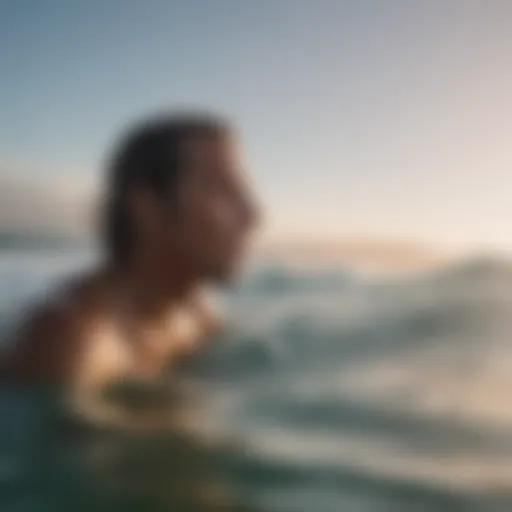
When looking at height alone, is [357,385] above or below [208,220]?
below

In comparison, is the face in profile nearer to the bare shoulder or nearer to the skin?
the skin

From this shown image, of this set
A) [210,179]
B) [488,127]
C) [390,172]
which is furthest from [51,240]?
[488,127]

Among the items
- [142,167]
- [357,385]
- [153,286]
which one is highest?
[142,167]

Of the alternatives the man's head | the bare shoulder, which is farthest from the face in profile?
the bare shoulder

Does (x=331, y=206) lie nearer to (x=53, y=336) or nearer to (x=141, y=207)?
(x=141, y=207)

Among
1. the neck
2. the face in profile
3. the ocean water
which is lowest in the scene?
the ocean water

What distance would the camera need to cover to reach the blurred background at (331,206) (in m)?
1.06

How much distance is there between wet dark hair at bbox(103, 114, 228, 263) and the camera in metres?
1.08

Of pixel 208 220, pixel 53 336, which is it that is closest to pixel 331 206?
pixel 208 220

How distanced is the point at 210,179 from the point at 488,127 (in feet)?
1.15

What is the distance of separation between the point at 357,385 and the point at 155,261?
272mm

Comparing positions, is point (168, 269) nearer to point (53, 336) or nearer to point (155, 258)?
point (155, 258)

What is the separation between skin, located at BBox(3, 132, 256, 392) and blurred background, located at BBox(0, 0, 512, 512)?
0.03 m

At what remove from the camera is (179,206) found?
43.1 inches
